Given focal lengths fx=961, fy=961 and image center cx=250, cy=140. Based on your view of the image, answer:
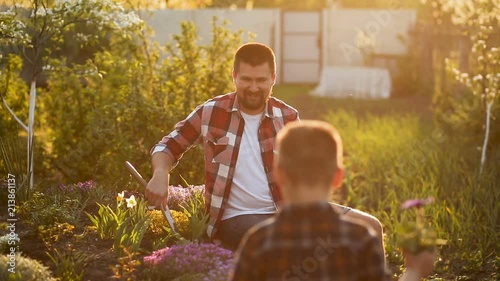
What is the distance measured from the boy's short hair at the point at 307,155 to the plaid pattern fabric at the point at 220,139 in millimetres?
2112

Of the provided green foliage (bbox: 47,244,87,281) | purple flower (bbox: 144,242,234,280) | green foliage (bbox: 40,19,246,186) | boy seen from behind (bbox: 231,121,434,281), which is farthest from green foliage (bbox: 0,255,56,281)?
green foliage (bbox: 40,19,246,186)

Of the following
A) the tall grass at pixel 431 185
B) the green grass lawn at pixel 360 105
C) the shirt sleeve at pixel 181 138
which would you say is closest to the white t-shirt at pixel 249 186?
the shirt sleeve at pixel 181 138

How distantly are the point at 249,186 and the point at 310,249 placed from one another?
212 cm

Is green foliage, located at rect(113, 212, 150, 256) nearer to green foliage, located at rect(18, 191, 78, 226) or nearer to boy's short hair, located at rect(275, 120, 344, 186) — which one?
green foliage, located at rect(18, 191, 78, 226)

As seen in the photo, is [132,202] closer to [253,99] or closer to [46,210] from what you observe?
[46,210]

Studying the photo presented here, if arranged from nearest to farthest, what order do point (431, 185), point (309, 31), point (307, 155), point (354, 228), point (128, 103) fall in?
point (307, 155) → point (354, 228) → point (128, 103) → point (431, 185) → point (309, 31)

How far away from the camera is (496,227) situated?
22.5 feet

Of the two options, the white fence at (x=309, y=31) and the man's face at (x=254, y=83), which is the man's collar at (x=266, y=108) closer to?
the man's face at (x=254, y=83)

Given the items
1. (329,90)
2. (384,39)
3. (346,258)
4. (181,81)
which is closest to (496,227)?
(181,81)

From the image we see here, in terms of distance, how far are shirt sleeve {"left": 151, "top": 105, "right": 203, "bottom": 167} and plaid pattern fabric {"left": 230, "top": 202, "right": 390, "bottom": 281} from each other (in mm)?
2090

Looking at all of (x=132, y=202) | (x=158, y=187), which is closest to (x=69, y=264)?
(x=158, y=187)

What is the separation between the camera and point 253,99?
4781 millimetres

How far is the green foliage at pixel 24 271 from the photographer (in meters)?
3.98

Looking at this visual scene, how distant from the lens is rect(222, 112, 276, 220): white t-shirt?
479cm
